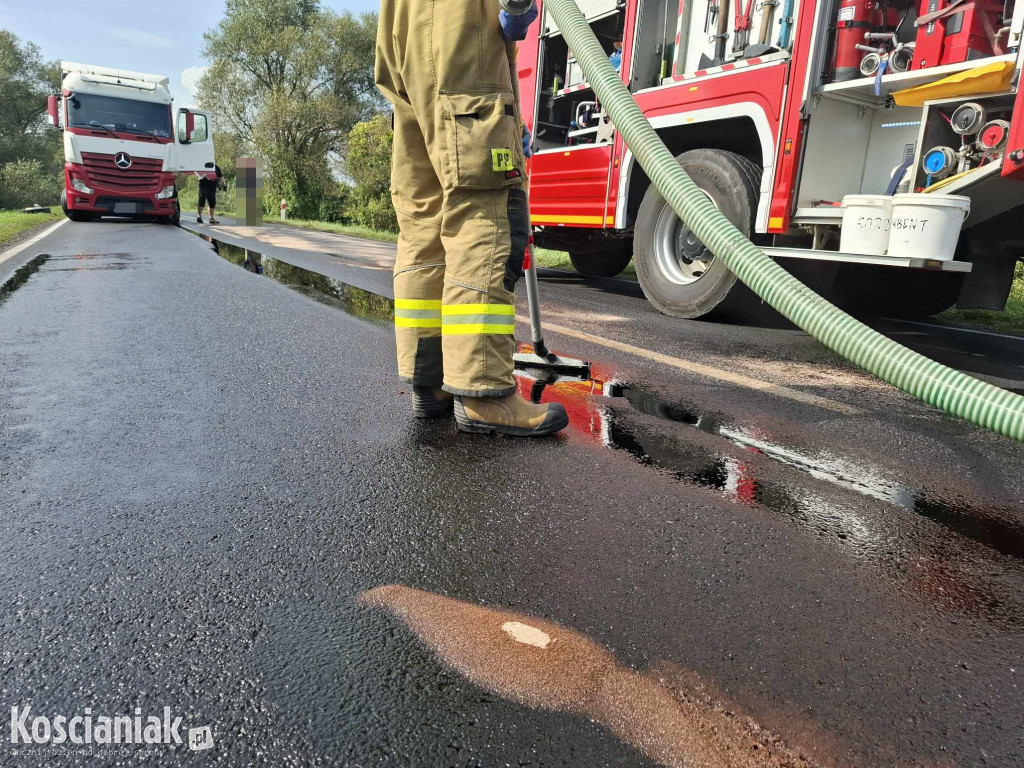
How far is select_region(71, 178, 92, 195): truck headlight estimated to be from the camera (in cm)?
1670

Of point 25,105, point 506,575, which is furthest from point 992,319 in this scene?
point 25,105

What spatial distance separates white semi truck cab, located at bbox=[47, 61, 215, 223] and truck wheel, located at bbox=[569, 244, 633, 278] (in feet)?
42.4

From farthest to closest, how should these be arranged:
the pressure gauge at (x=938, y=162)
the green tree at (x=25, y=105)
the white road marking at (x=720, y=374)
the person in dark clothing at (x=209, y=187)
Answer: the green tree at (x=25, y=105), the person in dark clothing at (x=209, y=187), the pressure gauge at (x=938, y=162), the white road marking at (x=720, y=374)

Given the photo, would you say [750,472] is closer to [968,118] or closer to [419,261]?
[419,261]

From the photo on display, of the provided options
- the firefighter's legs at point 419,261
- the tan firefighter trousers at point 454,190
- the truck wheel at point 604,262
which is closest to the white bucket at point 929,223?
the tan firefighter trousers at point 454,190

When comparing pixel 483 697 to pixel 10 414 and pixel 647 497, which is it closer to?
pixel 647 497

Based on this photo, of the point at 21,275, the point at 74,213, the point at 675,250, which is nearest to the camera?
the point at 675,250

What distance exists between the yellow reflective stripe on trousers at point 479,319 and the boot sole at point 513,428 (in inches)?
11.7

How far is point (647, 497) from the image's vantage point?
1.97 metres

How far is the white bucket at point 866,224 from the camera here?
3908 millimetres

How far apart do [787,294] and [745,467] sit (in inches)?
26.8

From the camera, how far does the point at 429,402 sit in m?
2.64

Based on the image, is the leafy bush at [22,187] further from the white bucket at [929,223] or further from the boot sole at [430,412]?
the white bucket at [929,223]

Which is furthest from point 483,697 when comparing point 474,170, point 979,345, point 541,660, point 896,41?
point 979,345
